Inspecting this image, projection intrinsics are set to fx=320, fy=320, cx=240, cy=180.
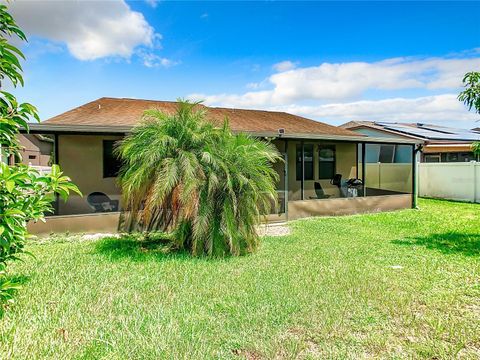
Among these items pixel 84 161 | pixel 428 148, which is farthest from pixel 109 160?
pixel 428 148

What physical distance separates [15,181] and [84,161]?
822cm

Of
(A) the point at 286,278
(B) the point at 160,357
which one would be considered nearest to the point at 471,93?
(A) the point at 286,278


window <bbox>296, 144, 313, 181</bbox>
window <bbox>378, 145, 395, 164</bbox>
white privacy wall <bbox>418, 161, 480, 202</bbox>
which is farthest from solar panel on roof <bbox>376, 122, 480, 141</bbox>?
window <bbox>296, 144, 313, 181</bbox>

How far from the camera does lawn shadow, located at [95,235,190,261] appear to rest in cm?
655

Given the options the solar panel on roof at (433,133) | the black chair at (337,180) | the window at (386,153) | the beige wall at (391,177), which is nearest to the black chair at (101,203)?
the black chair at (337,180)

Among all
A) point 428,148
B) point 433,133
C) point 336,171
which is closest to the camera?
point 336,171

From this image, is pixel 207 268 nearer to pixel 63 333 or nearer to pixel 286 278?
pixel 286 278

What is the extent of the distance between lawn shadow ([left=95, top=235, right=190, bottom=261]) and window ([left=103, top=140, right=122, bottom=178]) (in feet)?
11.7

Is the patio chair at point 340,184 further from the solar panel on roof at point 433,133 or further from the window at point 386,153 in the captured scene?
the solar panel on roof at point 433,133

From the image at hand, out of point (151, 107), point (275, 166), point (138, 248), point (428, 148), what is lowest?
point (138, 248)

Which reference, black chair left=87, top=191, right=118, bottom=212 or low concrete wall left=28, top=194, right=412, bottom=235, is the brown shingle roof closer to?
black chair left=87, top=191, right=118, bottom=212

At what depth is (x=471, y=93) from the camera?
7672 millimetres

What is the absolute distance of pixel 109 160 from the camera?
11.2 m

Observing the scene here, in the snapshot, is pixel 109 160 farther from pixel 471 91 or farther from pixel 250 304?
pixel 471 91
